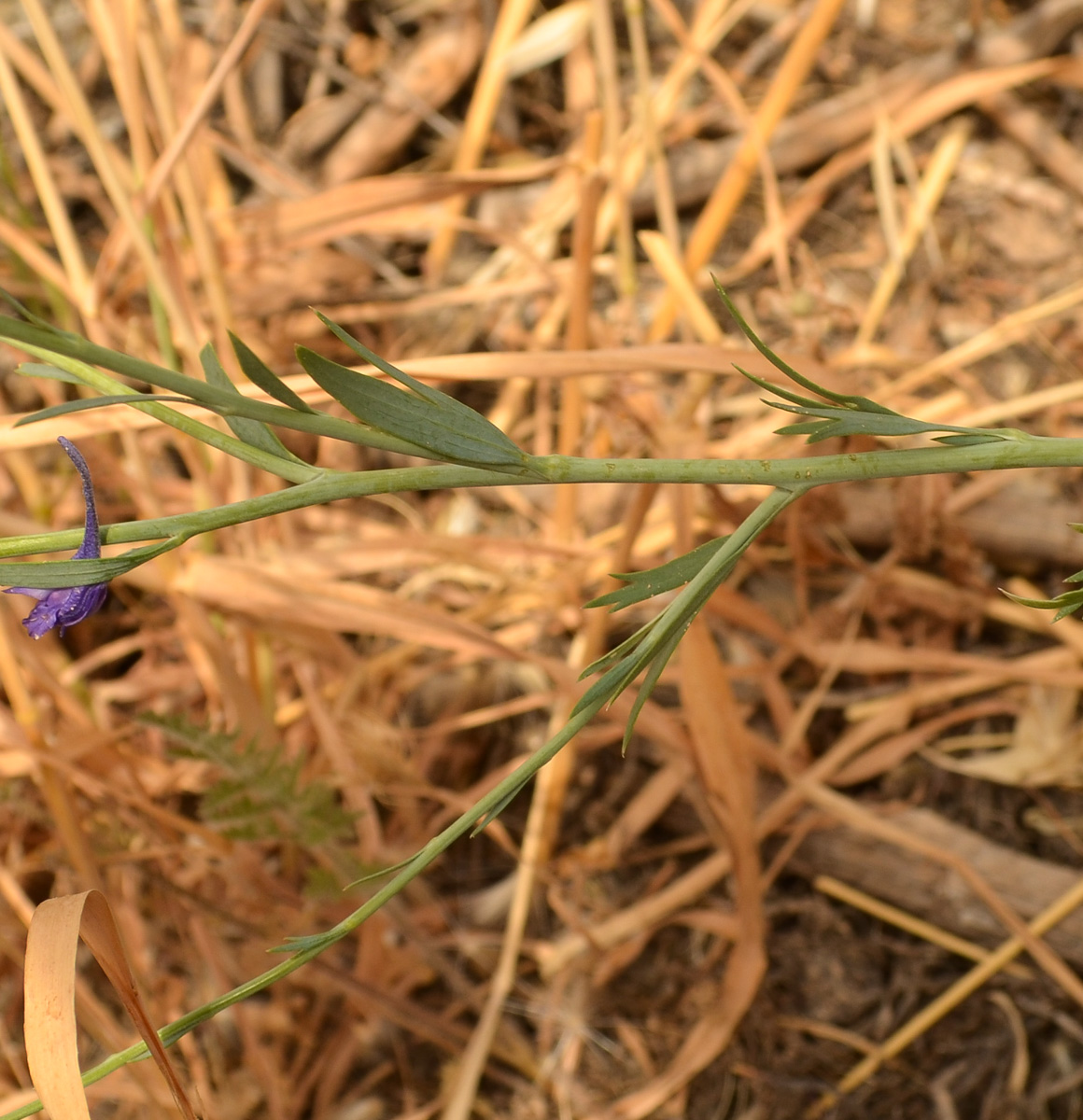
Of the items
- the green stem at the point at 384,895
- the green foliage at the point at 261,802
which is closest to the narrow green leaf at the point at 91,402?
the green stem at the point at 384,895

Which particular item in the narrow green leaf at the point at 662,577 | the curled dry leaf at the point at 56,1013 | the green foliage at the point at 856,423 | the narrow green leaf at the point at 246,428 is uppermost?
the narrow green leaf at the point at 246,428

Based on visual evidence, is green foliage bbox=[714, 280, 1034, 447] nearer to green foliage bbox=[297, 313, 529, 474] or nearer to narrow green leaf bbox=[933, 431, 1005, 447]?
narrow green leaf bbox=[933, 431, 1005, 447]

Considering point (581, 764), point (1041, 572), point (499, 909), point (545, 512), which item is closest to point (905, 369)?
point (1041, 572)

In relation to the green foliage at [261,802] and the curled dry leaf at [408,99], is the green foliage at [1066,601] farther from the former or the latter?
the curled dry leaf at [408,99]

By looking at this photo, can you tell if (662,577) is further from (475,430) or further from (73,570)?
(73,570)

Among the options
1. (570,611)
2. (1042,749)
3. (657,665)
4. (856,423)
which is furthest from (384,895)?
(1042,749)

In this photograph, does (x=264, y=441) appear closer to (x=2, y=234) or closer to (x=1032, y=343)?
(x=2, y=234)
